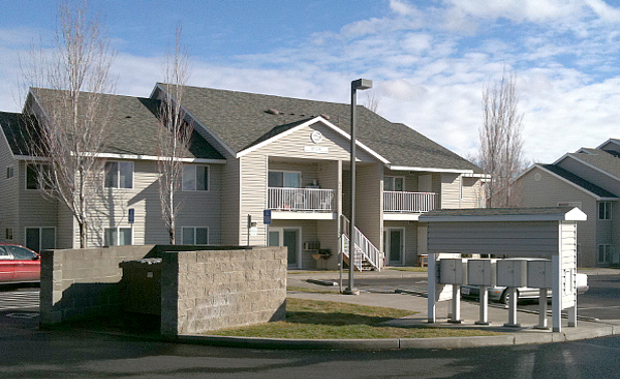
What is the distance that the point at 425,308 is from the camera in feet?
55.7

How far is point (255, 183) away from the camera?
30891mm

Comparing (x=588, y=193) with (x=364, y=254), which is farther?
(x=588, y=193)

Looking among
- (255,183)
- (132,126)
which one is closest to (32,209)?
(132,126)

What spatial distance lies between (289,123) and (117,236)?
10.5 metres

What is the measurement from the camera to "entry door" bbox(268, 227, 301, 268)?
33500mm

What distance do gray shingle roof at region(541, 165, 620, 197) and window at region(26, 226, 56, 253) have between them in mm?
34786

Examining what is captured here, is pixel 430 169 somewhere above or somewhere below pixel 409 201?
above

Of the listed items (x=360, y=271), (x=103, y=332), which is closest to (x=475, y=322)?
(x=103, y=332)

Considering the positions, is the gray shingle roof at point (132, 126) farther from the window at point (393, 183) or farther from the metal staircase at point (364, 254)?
the window at point (393, 183)

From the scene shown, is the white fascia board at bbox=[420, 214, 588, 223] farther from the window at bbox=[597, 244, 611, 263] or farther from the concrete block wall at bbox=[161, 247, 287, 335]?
the window at bbox=[597, 244, 611, 263]

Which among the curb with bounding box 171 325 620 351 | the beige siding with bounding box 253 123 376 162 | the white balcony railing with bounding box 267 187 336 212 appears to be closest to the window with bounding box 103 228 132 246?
the white balcony railing with bounding box 267 187 336 212

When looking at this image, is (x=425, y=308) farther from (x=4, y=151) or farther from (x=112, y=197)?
(x=4, y=151)

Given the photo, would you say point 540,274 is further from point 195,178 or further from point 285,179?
point 285,179

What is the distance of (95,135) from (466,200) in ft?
73.2
